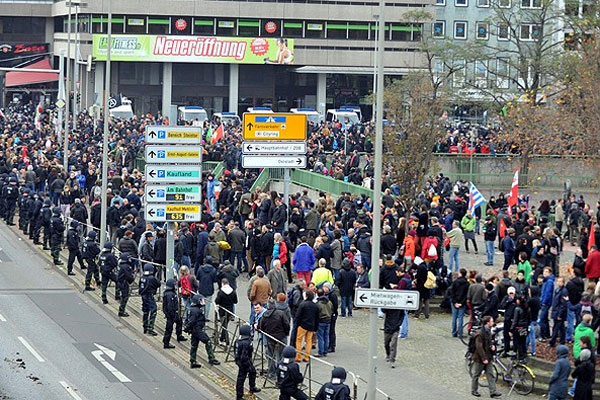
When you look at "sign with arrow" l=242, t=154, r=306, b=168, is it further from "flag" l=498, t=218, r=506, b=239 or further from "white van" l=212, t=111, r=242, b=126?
"white van" l=212, t=111, r=242, b=126

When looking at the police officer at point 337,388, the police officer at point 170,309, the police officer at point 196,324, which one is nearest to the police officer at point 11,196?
the police officer at point 170,309

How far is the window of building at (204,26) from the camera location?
291ft

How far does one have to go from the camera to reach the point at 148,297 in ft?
87.7

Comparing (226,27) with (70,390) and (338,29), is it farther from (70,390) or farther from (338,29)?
(70,390)

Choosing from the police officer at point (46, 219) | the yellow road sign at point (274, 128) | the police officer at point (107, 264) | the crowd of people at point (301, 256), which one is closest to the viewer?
the crowd of people at point (301, 256)

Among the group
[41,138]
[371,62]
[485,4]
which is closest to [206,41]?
[371,62]

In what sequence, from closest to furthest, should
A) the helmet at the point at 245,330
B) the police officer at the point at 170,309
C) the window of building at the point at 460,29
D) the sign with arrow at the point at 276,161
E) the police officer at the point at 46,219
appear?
1. the helmet at the point at 245,330
2. the police officer at the point at 170,309
3. the sign with arrow at the point at 276,161
4. the police officer at the point at 46,219
5. the window of building at the point at 460,29

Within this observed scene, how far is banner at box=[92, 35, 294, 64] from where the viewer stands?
87.7 meters

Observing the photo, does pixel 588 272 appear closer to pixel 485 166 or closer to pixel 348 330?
pixel 348 330

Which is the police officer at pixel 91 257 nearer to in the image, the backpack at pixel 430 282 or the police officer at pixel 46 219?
the police officer at pixel 46 219

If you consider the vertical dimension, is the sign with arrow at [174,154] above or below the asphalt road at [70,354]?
above

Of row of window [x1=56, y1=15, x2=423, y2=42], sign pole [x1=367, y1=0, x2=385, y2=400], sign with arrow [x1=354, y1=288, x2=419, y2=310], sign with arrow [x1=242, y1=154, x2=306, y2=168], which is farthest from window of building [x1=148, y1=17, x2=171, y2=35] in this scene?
sign with arrow [x1=354, y1=288, x2=419, y2=310]

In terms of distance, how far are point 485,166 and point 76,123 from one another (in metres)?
22.7

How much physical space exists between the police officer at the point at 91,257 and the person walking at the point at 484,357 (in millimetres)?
11441
